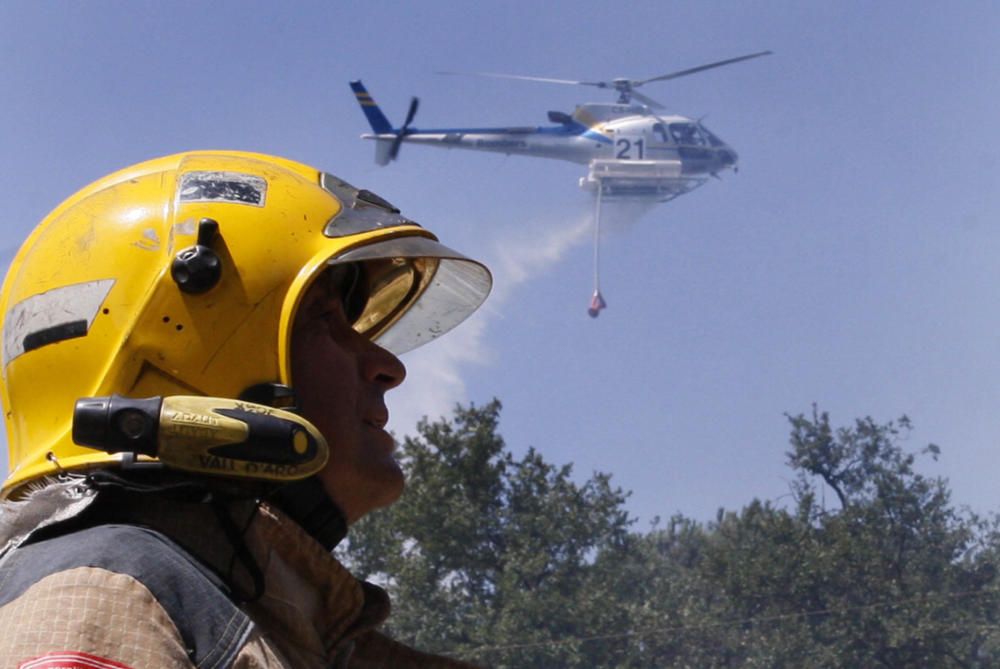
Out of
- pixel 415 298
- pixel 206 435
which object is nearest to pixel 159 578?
pixel 206 435

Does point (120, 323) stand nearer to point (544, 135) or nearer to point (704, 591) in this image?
point (704, 591)


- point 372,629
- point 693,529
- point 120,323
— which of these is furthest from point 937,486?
point 120,323

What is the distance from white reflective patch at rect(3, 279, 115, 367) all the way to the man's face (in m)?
0.30

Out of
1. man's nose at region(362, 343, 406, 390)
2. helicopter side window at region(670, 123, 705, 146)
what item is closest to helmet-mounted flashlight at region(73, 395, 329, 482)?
man's nose at region(362, 343, 406, 390)

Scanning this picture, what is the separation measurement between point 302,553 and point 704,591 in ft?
15.3

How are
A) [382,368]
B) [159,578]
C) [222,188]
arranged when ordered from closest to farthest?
[159,578]
[222,188]
[382,368]

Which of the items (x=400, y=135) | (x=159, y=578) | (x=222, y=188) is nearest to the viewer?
(x=159, y=578)

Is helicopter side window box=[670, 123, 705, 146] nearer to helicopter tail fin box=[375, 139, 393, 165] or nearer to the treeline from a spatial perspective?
helicopter tail fin box=[375, 139, 393, 165]

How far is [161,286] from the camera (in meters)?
1.89

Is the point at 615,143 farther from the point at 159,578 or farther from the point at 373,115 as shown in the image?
the point at 159,578

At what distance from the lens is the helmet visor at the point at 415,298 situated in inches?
101

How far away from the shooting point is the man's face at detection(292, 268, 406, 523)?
2.06 m

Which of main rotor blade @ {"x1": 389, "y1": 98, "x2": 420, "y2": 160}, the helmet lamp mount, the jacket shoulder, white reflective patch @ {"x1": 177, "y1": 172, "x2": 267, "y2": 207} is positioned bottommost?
the jacket shoulder

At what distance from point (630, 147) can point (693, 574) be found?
42785 mm
